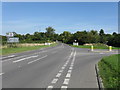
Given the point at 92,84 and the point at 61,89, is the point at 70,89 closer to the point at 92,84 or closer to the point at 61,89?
the point at 61,89

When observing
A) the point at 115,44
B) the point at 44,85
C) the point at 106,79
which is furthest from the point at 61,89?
the point at 115,44

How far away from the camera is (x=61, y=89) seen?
7965 millimetres

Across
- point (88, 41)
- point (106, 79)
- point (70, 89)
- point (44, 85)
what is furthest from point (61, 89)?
point (88, 41)

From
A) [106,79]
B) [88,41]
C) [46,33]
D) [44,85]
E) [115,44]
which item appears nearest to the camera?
[44,85]

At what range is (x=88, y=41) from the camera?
97.3 meters

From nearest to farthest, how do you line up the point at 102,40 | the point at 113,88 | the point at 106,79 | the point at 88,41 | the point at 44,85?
the point at 113,88
the point at 44,85
the point at 106,79
the point at 88,41
the point at 102,40

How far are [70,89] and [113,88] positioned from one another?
1.51 meters

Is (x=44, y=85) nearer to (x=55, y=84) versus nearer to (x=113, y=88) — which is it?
(x=55, y=84)

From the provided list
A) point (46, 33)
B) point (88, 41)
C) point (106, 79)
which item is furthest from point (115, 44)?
point (46, 33)

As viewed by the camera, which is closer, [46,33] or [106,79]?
[106,79]

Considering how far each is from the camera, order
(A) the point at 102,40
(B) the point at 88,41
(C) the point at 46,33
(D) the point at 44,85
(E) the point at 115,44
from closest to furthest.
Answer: (D) the point at 44,85 < (E) the point at 115,44 < (B) the point at 88,41 < (A) the point at 102,40 < (C) the point at 46,33

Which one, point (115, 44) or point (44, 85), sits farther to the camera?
point (115, 44)

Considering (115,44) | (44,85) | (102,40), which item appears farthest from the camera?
(102,40)

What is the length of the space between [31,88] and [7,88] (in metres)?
0.90
